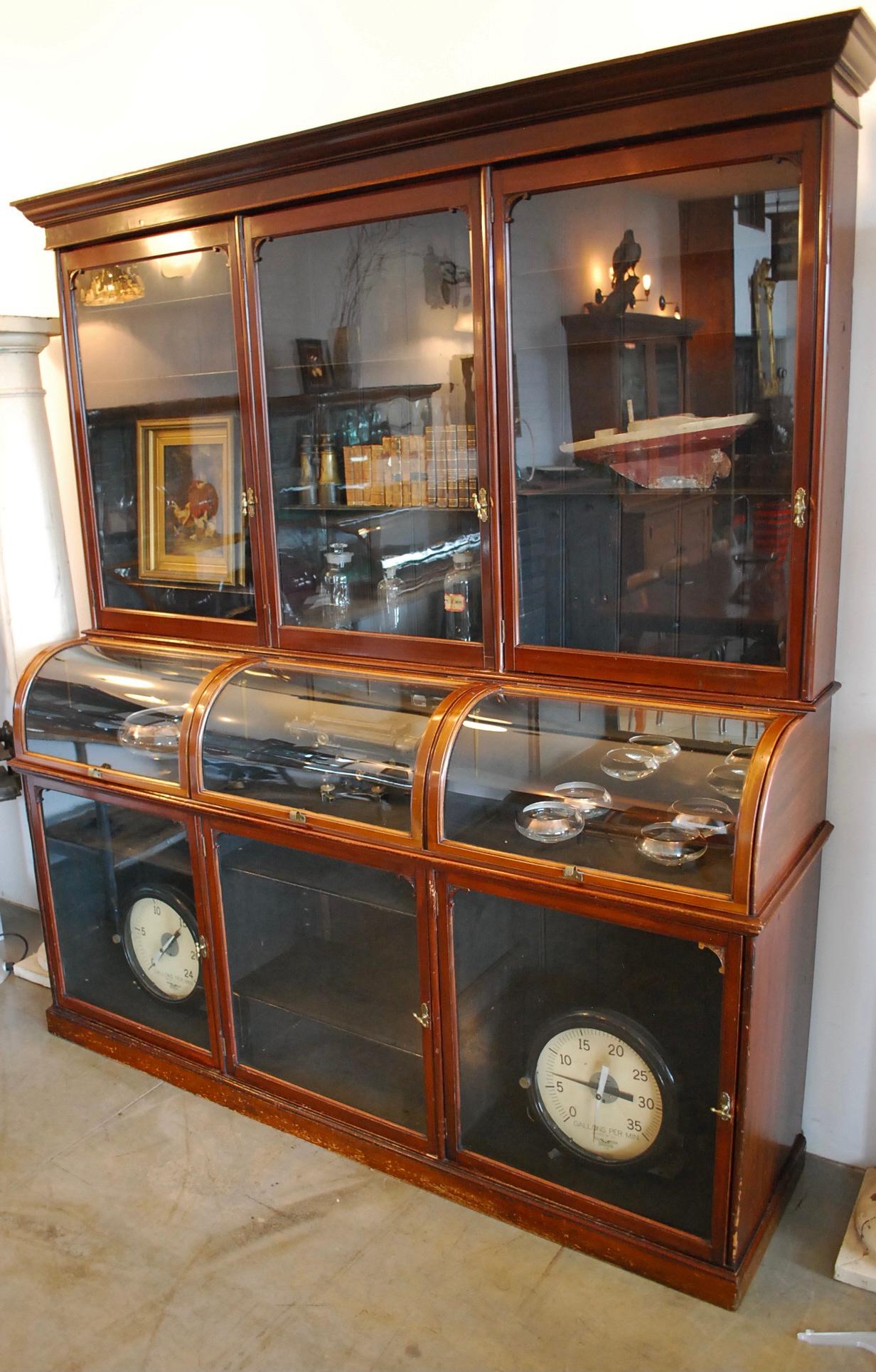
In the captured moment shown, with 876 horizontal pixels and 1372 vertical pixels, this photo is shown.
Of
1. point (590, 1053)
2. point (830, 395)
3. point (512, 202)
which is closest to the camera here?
point (830, 395)

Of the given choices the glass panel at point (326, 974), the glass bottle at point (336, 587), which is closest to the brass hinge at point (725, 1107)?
the glass panel at point (326, 974)

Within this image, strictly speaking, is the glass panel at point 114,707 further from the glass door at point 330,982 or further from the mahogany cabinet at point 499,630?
the glass door at point 330,982

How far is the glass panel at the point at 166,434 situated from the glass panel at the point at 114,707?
0.52 feet

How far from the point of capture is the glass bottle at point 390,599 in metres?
2.39

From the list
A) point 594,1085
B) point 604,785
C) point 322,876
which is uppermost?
point 604,785

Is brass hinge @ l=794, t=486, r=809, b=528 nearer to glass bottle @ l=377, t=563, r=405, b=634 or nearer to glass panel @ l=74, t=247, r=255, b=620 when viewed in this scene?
glass bottle @ l=377, t=563, r=405, b=634

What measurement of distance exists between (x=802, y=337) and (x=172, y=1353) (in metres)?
2.10

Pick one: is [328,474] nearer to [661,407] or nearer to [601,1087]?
[661,407]

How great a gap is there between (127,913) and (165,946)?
0.15 m

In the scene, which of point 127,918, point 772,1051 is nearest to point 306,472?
point 127,918

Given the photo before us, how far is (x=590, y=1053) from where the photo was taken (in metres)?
2.06

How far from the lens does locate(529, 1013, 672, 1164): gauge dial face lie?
200cm

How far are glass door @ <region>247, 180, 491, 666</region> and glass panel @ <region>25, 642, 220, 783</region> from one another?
1.06 ft

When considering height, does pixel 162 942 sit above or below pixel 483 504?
below
